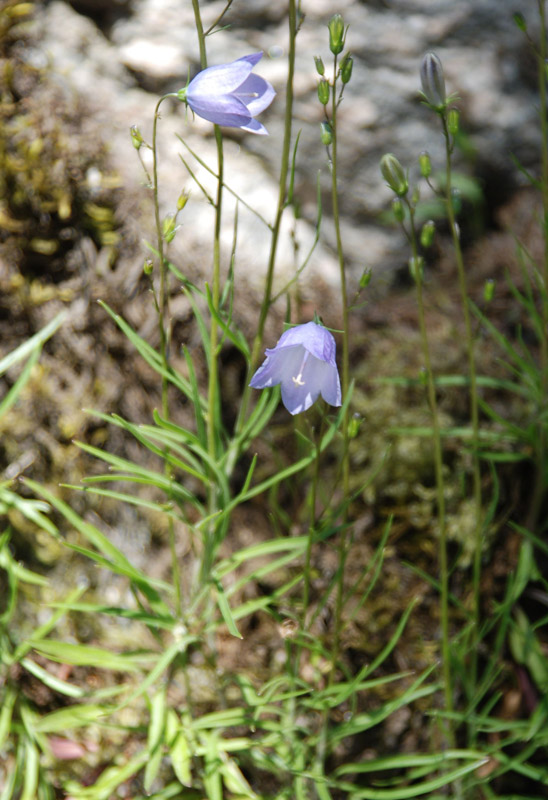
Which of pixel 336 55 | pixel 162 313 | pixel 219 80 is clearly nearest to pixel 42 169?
pixel 162 313

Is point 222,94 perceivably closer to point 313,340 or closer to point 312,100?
point 313,340

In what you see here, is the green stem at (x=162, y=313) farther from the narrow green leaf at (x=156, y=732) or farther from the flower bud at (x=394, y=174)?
the flower bud at (x=394, y=174)

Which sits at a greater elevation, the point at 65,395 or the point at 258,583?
the point at 65,395

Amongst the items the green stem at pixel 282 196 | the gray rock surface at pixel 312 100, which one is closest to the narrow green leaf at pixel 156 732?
the green stem at pixel 282 196

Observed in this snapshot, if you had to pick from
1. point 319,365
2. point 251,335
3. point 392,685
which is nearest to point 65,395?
point 251,335

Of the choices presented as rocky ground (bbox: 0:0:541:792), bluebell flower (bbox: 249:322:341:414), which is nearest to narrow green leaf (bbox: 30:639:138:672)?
rocky ground (bbox: 0:0:541:792)

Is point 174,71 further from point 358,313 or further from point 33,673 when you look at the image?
point 33,673
